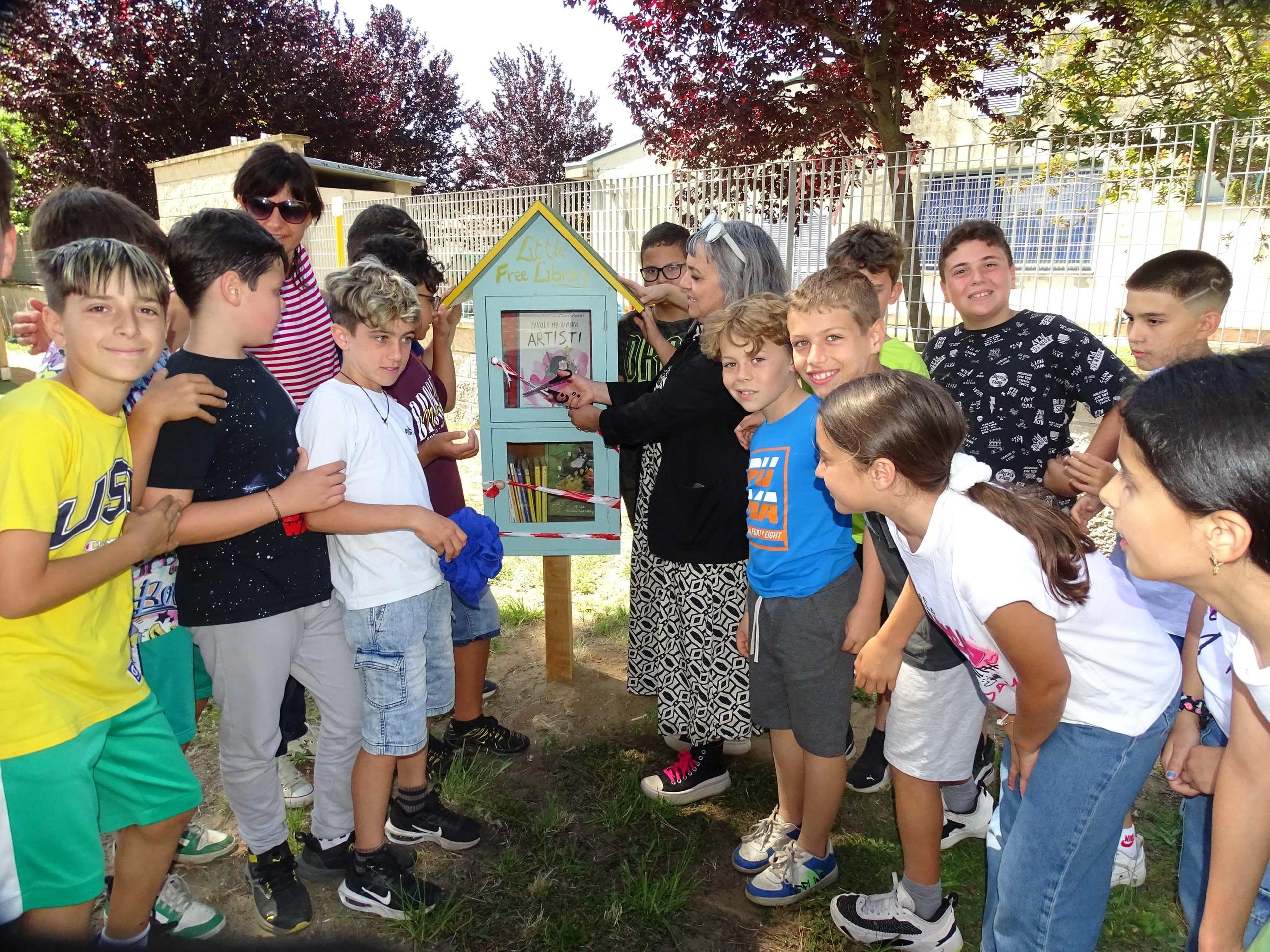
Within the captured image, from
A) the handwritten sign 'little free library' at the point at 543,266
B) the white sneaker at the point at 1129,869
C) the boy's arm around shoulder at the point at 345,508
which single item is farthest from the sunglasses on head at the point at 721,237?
the white sneaker at the point at 1129,869

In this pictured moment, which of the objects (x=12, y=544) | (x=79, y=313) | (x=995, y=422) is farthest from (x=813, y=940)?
(x=79, y=313)

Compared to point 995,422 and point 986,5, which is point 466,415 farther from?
point 995,422

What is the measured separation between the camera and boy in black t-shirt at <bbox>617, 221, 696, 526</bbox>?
3094 mm

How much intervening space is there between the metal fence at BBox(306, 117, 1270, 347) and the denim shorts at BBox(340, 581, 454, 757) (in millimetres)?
4676

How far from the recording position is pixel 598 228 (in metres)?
8.03

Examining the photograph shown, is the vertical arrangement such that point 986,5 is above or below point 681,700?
above

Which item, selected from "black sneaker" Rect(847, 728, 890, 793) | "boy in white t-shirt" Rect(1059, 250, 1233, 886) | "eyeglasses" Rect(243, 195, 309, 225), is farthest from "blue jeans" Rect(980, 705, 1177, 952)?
"eyeglasses" Rect(243, 195, 309, 225)

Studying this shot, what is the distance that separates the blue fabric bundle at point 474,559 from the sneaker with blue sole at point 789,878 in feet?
4.02

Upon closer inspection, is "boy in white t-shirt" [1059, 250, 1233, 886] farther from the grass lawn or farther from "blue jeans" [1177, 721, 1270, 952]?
"blue jeans" [1177, 721, 1270, 952]

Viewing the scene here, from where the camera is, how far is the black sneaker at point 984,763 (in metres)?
2.86

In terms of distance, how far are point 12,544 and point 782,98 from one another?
854 cm

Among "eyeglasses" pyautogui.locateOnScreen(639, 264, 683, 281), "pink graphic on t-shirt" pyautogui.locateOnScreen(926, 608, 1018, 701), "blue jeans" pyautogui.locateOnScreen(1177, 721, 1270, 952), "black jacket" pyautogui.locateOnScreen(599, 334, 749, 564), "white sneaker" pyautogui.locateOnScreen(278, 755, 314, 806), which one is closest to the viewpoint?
"blue jeans" pyautogui.locateOnScreen(1177, 721, 1270, 952)

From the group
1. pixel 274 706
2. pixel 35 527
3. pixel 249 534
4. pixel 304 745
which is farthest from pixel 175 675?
pixel 304 745

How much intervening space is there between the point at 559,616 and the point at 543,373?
3.80 feet
